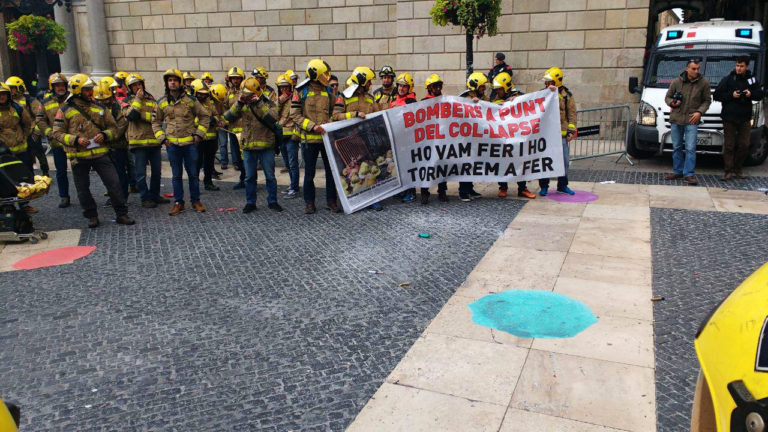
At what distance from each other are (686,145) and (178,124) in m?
7.72

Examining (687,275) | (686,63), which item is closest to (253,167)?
(687,275)

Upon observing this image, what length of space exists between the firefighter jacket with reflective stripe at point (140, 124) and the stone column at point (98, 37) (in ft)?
38.8

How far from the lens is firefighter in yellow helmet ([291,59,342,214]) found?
8.12 m

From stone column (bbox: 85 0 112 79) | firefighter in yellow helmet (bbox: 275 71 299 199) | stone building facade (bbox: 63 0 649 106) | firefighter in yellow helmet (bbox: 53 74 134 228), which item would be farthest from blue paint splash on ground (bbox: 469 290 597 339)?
stone column (bbox: 85 0 112 79)

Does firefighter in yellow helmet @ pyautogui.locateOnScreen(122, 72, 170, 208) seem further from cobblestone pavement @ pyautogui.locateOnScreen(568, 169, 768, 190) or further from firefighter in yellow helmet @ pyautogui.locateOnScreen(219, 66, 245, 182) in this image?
cobblestone pavement @ pyautogui.locateOnScreen(568, 169, 768, 190)

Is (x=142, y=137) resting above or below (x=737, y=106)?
below

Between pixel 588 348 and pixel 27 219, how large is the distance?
6735 mm

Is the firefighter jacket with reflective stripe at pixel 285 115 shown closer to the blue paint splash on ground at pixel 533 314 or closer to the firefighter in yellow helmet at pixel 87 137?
the firefighter in yellow helmet at pixel 87 137

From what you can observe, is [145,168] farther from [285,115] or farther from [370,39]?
[370,39]

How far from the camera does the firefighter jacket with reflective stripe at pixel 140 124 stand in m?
8.62

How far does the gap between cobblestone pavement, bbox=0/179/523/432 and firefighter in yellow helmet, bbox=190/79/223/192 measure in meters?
2.11

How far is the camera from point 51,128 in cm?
937

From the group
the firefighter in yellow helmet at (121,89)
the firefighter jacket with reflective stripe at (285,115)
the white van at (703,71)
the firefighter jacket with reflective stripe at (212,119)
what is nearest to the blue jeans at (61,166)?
the firefighter in yellow helmet at (121,89)

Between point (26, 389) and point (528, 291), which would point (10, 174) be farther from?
point (528, 291)
